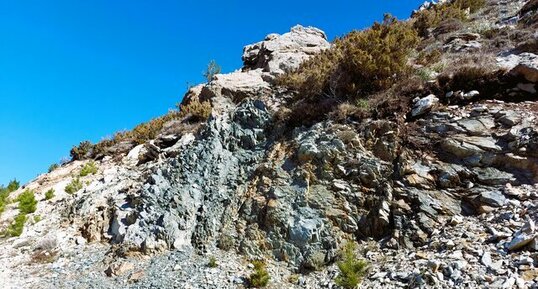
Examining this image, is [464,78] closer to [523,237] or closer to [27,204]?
[523,237]

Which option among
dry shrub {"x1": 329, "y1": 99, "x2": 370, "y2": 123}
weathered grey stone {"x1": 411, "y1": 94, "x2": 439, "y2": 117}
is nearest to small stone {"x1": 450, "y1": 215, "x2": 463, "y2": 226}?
weathered grey stone {"x1": 411, "y1": 94, "x2": 439, "y2": 117}

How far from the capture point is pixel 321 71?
14.5 m

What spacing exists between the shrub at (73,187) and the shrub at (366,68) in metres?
9.92

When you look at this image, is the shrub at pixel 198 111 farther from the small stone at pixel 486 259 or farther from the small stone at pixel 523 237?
the small stone at pixel 523 237

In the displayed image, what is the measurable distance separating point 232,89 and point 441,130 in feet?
33.2

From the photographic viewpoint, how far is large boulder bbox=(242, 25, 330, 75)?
1836cm

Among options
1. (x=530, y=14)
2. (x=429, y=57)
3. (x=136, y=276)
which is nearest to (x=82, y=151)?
(x=136, y=276)

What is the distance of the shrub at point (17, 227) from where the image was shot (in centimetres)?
1156

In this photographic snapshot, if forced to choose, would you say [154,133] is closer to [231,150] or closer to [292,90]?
[231,150]

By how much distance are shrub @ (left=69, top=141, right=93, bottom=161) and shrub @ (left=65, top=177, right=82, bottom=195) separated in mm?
3267

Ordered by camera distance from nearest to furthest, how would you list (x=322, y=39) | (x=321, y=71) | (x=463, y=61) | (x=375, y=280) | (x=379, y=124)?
1. (x=375, y=280)
2. (x=379, y=124)
3. (x=463, y=61)
4. (x=321, y=71)
5. (x=322, y=39)

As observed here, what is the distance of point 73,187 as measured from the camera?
13.9 meters

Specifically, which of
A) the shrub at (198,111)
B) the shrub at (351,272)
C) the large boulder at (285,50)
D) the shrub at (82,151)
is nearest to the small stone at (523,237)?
the shrub at (351,272)

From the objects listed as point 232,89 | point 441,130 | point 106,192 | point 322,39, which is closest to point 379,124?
point 441,130
